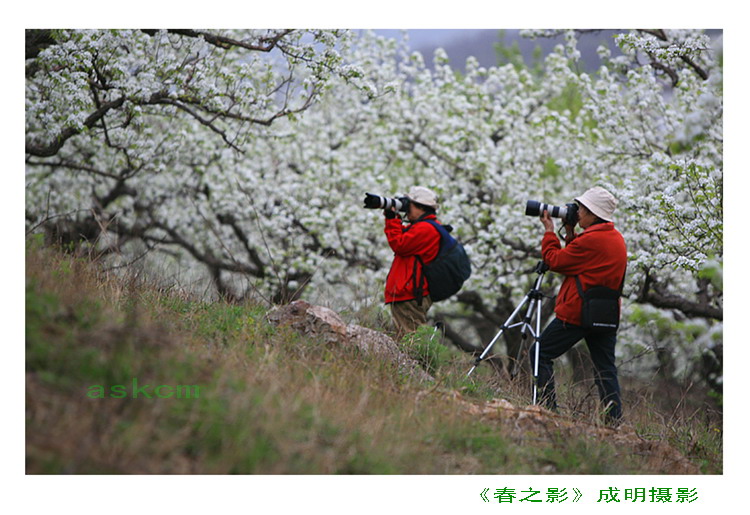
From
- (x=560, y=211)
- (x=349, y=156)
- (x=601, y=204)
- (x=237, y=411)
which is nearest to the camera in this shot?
(x=237, y=411)

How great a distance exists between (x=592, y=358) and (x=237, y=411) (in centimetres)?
341

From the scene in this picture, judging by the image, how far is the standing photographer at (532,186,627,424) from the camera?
223 inches

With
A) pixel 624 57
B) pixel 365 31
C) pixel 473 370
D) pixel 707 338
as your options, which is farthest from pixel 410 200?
pixel 365 31

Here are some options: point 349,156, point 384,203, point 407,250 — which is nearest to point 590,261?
point 407,250

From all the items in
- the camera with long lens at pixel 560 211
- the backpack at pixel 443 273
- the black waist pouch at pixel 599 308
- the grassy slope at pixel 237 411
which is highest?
the camera with long lens at pixel 560 211

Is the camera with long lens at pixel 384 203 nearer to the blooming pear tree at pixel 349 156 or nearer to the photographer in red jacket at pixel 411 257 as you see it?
the photographer in red jacket at pixel 411 257

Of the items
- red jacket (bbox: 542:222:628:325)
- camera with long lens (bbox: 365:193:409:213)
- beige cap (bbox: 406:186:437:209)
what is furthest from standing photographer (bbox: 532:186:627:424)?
camera with long lens (bbox: 365:193:409:213)

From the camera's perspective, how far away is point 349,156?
528 inches

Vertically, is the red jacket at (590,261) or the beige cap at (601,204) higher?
the beige cap at (601,204)

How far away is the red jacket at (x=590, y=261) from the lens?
18.6 ft

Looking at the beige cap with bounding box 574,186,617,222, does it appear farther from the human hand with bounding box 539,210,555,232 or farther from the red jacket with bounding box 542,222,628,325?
the human hand with bounding box 539,210,555,232

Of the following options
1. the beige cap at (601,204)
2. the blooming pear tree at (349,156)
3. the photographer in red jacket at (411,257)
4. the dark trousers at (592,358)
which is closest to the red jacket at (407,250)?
the photographer in red jacket at (411,257)

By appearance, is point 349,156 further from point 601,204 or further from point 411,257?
point 601,204

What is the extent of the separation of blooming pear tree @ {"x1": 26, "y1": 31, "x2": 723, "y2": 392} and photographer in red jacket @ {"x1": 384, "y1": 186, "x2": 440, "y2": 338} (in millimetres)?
930
